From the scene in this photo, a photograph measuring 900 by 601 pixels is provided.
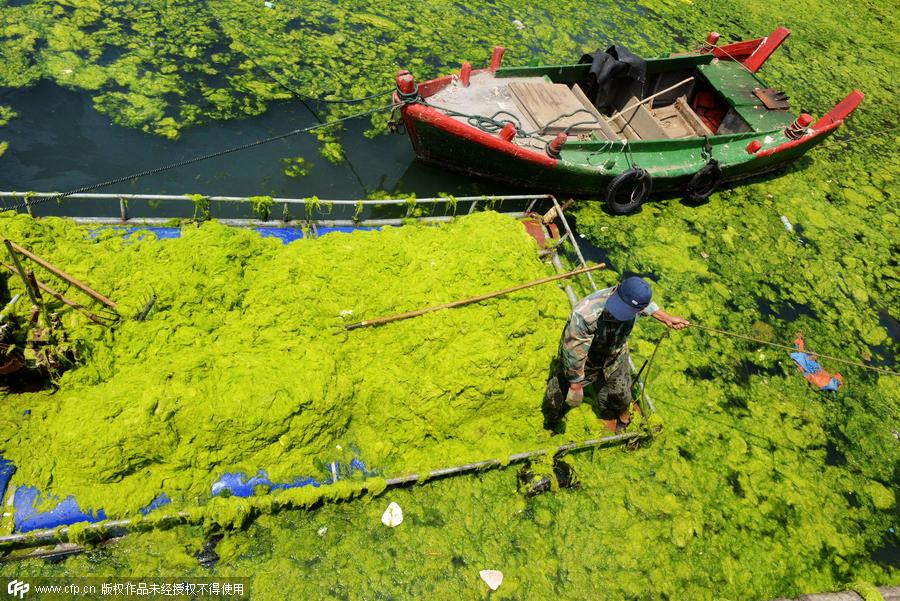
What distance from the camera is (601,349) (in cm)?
551

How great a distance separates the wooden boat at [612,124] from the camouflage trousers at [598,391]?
441 cm

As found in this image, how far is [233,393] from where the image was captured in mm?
5020

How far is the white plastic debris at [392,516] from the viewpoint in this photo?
531cm

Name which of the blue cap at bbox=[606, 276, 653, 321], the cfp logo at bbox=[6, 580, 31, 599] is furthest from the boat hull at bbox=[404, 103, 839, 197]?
the cfp logo at bbox=[6, 580, 31, 599]

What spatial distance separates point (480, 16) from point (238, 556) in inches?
554

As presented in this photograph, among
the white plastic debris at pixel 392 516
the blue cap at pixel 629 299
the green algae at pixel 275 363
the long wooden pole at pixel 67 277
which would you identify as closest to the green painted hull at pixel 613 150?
the green algae at pixel 275 363

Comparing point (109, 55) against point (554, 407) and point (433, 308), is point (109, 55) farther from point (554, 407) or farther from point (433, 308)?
point (554, 407)

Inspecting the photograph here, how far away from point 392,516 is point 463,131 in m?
6.20

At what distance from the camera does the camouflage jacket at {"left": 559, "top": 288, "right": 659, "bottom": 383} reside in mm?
5117

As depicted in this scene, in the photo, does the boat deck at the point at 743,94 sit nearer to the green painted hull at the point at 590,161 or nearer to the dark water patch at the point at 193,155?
the green painted hull at the point at 590,161

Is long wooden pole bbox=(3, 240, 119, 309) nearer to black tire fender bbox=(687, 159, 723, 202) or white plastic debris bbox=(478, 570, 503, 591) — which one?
white plastic debris bbox=(478, 570, 503, 591)

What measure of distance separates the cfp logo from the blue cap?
604 centimetres

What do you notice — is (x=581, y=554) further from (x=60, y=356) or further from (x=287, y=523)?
(x=60, y=356)

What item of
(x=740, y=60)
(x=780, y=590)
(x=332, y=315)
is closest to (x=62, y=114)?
(x=332, y=315)
